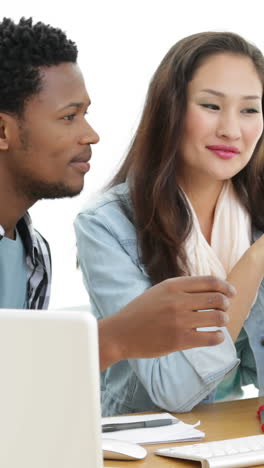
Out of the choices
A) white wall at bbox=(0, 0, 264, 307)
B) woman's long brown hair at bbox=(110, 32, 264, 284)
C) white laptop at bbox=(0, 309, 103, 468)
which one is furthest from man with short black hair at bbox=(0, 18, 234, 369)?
white wall at bbox=(0, 0, 264, 307)

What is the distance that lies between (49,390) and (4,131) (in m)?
0.96

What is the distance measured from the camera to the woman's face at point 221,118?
6.71 ft

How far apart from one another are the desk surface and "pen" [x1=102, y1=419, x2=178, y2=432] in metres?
0.07

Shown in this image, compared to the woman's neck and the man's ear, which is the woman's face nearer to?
the woman's neck

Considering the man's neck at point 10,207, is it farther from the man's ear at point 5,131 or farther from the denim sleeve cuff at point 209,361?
the denim sleeve cuff at point 209,361

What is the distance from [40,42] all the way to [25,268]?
0.50m

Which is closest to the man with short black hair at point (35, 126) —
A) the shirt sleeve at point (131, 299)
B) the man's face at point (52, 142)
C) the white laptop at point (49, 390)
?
the man's face at point (52, 142)

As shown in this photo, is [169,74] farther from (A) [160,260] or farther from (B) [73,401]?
(B) [73,401]

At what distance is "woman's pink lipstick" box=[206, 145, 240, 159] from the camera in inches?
80.4

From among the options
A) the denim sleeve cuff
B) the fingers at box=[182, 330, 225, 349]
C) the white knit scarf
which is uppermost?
the white knit scarf

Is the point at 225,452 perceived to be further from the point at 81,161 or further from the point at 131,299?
the point at 81,161

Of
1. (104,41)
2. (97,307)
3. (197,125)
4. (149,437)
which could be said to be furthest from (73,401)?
(104,41)

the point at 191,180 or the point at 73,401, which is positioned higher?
the point at 191,180

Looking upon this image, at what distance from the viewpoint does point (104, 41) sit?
3.71 meters
